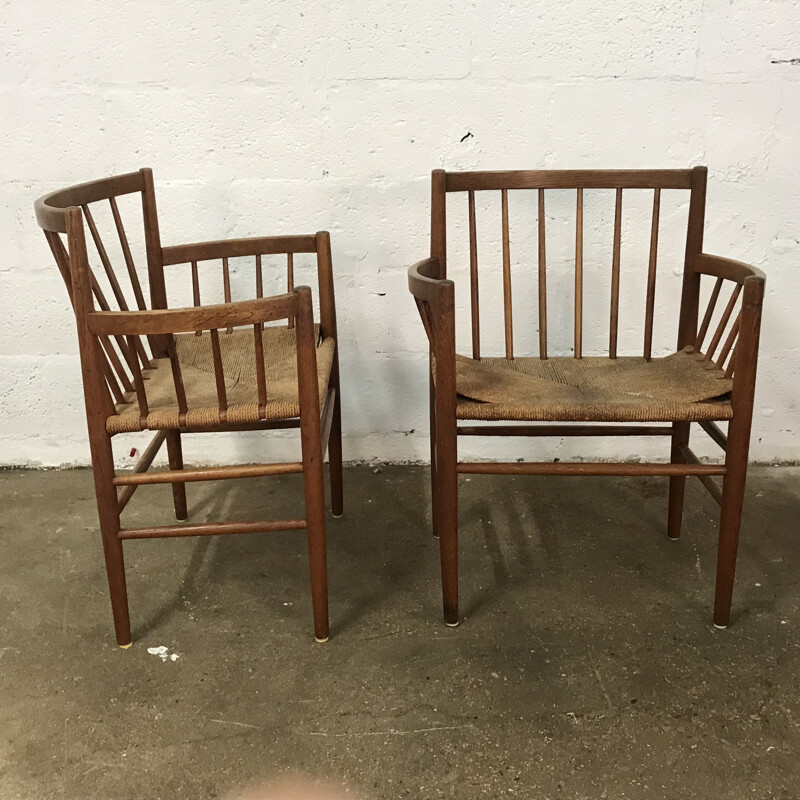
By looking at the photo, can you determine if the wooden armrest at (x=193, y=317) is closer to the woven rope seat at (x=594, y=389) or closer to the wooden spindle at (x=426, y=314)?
the wooden spindle at (x=426, y=314)

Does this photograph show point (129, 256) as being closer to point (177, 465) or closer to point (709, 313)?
point (177, 465)

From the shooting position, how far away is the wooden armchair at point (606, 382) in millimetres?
1483

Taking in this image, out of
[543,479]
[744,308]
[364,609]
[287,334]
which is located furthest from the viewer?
A: [543,479]

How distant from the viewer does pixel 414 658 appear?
5.13ft

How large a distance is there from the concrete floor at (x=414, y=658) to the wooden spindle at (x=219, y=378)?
0.48 meters

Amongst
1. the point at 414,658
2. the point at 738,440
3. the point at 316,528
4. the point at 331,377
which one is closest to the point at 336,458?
the point at 331,377

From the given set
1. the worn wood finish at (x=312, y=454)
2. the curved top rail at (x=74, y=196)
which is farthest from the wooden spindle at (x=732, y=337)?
the curved top rail at (x=74, y=196)

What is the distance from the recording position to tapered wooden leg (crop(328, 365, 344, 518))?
1.99 meters

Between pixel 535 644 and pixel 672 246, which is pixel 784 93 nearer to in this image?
pixel 672 246

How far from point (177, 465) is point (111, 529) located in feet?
1.39

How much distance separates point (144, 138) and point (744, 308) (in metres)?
1.47

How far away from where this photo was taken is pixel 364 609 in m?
1.72

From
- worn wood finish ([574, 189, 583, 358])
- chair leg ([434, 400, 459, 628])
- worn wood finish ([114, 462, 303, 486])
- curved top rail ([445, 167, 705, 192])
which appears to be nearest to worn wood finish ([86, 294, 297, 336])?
worn wood finish ([114, 462, 303, 486])

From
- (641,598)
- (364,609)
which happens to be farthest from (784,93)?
(364,609)
